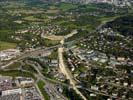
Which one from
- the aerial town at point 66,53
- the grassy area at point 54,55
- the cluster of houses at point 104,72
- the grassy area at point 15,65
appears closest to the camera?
the cluster of houses at point 104,72

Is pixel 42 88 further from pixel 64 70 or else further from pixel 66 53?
pixel 66 53

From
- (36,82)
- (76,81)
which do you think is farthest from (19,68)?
(76,81)


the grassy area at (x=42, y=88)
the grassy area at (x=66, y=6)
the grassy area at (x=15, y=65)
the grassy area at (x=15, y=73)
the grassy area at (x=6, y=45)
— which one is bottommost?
the grassy area at (x=42, y=88)

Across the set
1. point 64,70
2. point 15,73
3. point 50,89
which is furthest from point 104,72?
point 15,73

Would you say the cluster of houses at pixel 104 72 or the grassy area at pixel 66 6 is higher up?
the grassy area at pixel 66 6

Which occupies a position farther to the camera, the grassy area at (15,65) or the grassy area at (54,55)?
the grassy area at (54,55)

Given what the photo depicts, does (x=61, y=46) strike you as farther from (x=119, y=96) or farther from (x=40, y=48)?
(x=119, y=96)

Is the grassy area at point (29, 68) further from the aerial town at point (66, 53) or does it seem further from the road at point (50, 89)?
the road at point (50, 89)

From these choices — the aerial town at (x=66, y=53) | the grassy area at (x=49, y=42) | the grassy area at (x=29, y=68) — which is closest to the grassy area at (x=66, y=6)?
the aerial town at (x=66, y=53)
